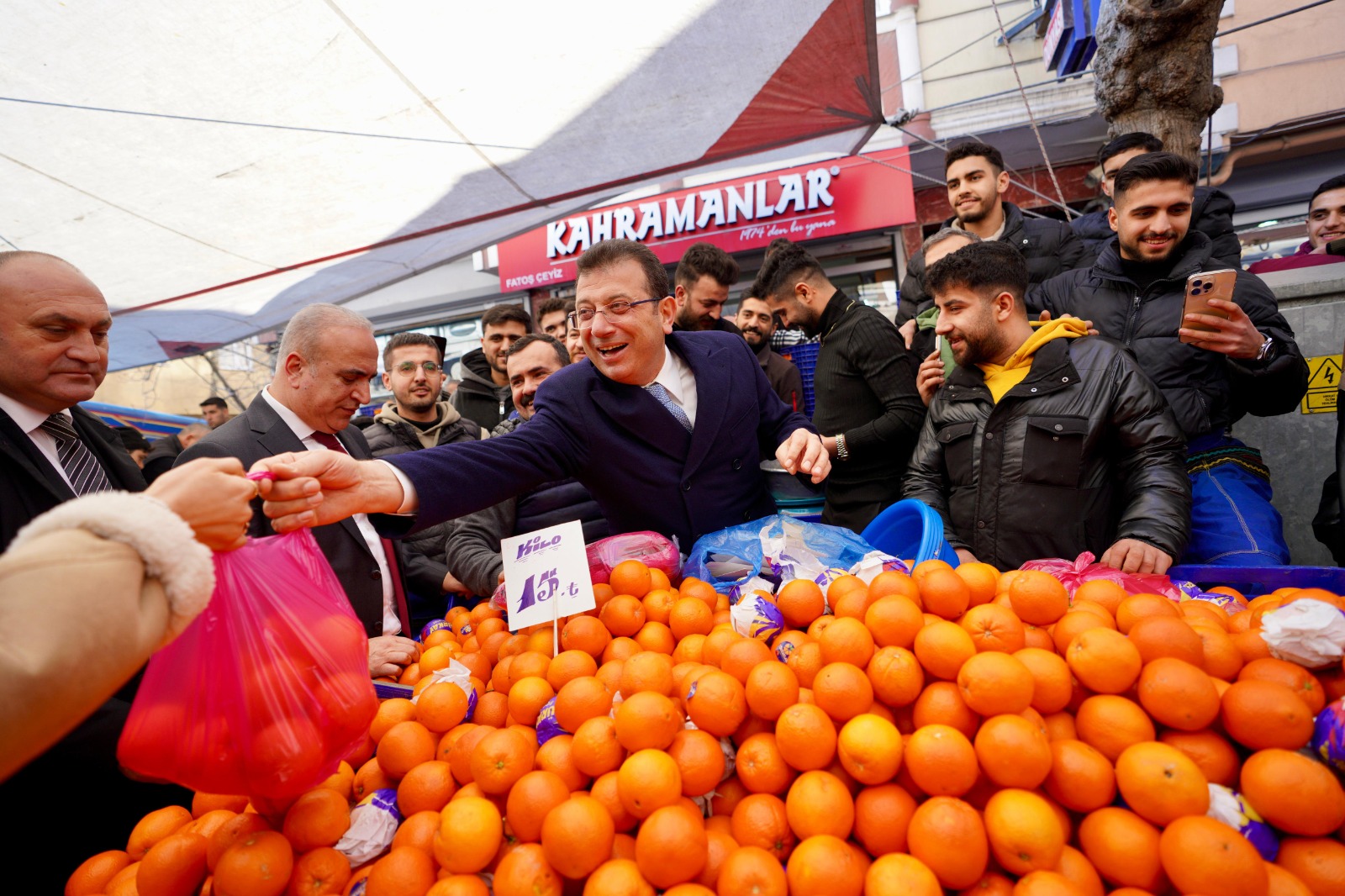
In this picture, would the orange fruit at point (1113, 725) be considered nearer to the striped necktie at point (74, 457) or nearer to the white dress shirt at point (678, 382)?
the white dress shirt at point (678, 382)

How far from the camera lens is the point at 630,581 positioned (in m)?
1.78

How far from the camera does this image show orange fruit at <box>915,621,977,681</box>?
1.21 metres

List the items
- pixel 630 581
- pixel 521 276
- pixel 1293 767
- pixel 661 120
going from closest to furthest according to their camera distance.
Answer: pixel 1293 767 < pixel 630 581 < pixel 661 120 < pixel 521 276

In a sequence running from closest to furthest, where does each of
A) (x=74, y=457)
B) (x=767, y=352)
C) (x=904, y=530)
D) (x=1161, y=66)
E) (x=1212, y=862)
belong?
(x=1212, y=862)
(x=74, y=457)
(x=904, y=530)
(x=1161, y=66)
(x=767, y=352)

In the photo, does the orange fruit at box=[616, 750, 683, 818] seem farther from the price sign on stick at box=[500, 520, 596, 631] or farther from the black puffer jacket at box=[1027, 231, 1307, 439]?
the black puffer jacket at box=[1027, 231, 1307, 439]

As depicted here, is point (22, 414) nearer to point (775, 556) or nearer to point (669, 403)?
point (669, 403)

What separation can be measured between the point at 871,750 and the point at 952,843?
0.17 metres

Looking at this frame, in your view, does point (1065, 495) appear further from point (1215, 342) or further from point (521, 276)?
point (521, 276)

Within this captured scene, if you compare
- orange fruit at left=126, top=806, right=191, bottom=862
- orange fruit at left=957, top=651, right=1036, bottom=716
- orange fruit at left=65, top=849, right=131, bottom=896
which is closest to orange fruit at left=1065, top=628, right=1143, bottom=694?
orange fruit at left=957, top=651, right=1036, bottom=716

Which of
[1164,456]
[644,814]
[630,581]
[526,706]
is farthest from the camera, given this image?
[1164,456]

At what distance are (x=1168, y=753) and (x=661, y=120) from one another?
4877 mm

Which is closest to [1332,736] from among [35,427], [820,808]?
[820,808]

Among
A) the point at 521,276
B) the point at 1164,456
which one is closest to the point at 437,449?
the point at 1164,456

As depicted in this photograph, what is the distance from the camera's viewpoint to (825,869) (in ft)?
3.24
